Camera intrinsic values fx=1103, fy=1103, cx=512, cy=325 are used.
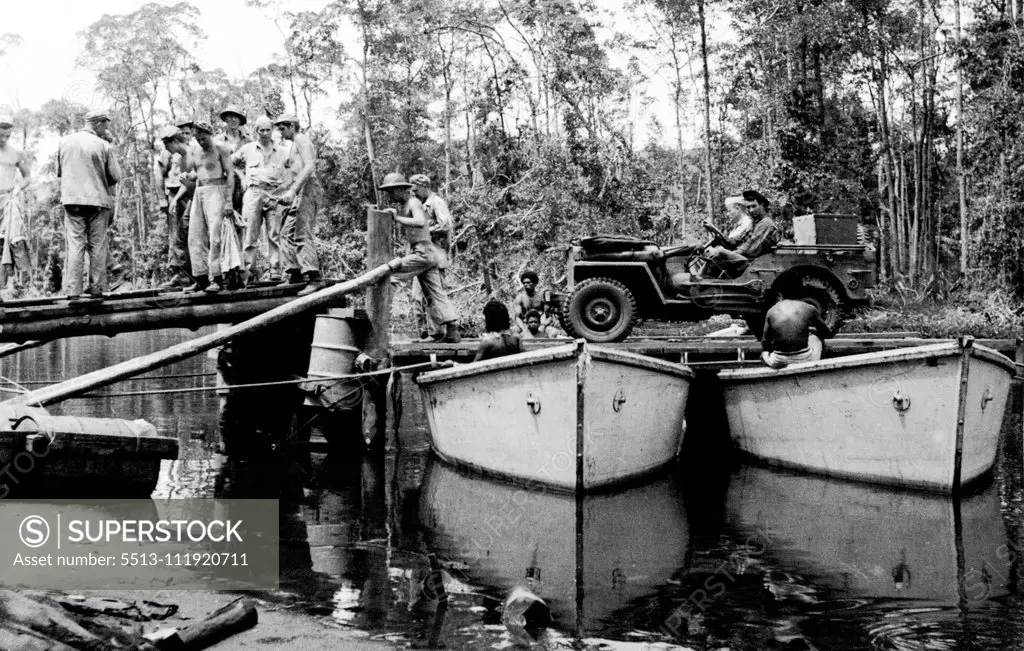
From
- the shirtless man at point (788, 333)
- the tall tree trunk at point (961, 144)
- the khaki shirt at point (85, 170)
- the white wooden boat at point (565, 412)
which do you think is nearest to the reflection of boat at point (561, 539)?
the white wooden boat at point (565, 412)

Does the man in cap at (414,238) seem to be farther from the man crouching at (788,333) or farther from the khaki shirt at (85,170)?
the man crouching at (788,333)

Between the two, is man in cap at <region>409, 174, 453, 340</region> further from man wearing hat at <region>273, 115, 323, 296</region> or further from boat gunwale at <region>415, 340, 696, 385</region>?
boat gunwale at <region>415, 340, 696, 385</region>

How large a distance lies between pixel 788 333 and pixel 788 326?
0.07 m

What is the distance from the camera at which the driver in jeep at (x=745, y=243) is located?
42.0ft

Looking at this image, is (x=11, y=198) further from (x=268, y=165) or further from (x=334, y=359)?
(x=334, y=359)

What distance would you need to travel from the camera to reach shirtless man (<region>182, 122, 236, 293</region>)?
11.1m

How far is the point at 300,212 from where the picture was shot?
1155cm

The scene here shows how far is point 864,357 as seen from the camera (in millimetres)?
9523

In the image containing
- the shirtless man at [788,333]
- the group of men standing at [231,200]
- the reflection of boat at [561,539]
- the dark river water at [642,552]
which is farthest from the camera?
the group of men standing at [231,200]

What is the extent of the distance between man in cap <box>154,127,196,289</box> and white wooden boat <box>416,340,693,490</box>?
10.9ft

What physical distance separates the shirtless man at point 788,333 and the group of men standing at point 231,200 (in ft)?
15.4

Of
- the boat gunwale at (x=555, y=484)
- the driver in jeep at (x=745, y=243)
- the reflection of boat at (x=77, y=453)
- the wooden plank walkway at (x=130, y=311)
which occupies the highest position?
the driver in jeep at (x=745, y=243)

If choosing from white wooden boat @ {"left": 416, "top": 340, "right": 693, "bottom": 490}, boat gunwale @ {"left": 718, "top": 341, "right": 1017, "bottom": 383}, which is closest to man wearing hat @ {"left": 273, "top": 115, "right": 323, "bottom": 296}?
white wooden boat @ {"left": 416, "top": 340, "right": 693, "bottom": 490}

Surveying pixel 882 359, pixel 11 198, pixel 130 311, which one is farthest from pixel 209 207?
pixel 882 359
